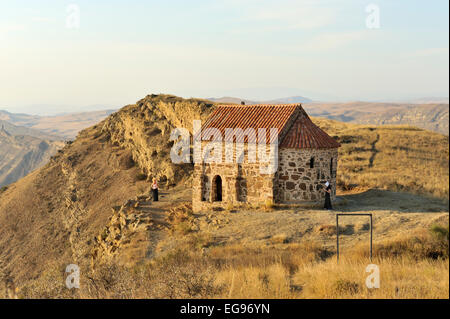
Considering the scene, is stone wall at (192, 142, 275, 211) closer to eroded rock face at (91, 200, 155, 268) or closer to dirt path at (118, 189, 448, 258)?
dirt path at (118, 189, 448, 258)

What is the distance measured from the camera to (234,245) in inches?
532

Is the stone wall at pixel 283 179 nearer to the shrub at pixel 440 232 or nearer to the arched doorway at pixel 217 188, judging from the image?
the arched doorway at pixel 217 188

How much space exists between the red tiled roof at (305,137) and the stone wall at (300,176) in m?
0.27

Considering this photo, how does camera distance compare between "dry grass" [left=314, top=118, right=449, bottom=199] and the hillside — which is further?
"dry grass" [left=314, top=118, right=449, bottom=199]

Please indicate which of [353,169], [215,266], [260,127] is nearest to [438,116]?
[353,169]

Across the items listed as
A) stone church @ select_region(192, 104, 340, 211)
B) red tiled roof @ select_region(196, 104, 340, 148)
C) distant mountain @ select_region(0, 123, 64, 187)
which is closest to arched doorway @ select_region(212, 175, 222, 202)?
stone church @ select_region(192, 104, 340, 211)

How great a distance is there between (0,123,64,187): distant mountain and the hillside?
4997 centimetres

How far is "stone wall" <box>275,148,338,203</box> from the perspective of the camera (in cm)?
1877

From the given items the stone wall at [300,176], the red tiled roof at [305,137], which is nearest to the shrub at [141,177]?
the stone wall at [300,176]

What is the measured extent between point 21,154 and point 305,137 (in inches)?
3685

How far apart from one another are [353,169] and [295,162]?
39.7 feet

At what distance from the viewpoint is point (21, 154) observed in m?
95.0

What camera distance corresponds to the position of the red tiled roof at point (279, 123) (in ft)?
62.2
